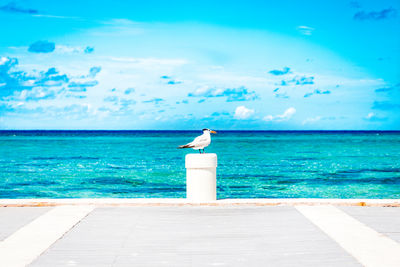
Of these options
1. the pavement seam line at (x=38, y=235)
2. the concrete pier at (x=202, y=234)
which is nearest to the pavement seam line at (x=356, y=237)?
the concrete pier at (x=202, y=234)

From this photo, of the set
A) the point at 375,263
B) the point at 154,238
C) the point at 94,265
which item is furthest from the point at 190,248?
the point at 375,263

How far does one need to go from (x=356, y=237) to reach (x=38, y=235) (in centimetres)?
380

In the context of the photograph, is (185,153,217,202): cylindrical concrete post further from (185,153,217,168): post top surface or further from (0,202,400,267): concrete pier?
(0,202,400,267): concrete pier

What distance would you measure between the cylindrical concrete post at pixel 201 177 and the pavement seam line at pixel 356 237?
1661 mm

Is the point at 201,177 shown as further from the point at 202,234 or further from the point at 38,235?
the point at 38,235

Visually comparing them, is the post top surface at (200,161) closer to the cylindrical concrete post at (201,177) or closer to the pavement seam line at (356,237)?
the cylindrical concrete post at (201,177)

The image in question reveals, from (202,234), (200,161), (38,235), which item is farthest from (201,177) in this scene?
(38,235)

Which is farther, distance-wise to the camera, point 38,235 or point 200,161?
point 200,161

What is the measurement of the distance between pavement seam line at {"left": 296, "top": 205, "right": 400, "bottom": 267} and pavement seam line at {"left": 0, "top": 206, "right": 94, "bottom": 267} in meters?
3.27

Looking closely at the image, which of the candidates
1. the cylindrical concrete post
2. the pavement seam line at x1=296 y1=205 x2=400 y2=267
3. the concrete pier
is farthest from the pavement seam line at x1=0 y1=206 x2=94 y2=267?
the pavement seam line at x1=296 y1=205 x2=400 y2=267

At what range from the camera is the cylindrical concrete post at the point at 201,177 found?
9295 mm

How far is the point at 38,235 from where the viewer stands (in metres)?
6.61

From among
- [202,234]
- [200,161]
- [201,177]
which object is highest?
[200,161]

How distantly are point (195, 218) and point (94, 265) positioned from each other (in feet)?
9.37
